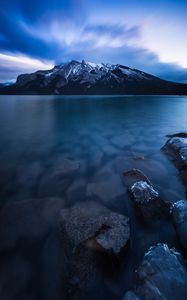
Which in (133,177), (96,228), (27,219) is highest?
(96,228)

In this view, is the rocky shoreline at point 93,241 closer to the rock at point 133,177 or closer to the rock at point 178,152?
the rock at point 133,177

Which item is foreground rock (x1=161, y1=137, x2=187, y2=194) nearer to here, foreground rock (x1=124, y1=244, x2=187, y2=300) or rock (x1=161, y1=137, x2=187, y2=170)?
rock (x1=161, y1=137, x2=187, y2=170)

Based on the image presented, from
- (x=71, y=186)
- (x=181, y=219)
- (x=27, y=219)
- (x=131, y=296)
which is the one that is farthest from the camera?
(x=71, y=186)

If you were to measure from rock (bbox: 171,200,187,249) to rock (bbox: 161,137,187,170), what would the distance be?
3366 millimetres

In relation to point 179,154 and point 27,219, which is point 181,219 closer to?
point 27,219

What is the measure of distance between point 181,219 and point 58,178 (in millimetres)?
4441

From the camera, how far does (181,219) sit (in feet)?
13.7

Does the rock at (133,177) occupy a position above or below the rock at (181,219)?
below

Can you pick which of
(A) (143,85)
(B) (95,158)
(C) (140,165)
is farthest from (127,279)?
(A) (143,85)

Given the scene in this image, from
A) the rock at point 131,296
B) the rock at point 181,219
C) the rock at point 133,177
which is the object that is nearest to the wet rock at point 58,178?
the rock at point 133,177

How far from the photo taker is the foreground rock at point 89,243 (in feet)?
10.8

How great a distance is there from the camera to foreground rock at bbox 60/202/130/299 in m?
3.28

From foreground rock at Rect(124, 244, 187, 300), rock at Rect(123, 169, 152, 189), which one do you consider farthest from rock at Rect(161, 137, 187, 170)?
foreground rock at Rect(124, 244, 187, 300)

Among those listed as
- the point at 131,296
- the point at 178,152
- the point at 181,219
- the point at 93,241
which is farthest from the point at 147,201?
the point at 178,152
